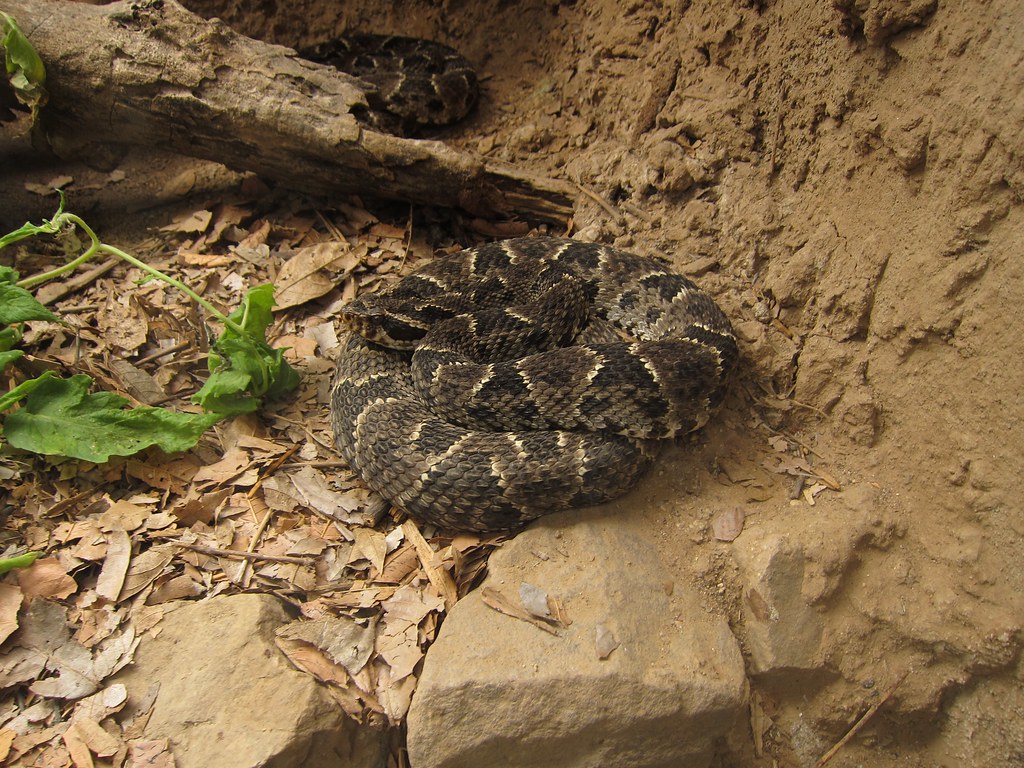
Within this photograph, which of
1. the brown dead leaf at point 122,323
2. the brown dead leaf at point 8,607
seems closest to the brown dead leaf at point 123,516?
the brown dead leaf at point 8,607

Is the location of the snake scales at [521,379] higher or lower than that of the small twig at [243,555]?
higher

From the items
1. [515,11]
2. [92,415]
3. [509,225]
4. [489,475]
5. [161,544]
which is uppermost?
[515,11]

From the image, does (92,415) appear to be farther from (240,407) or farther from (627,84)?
(627,84)

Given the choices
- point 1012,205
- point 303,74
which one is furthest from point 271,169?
point 1012,205

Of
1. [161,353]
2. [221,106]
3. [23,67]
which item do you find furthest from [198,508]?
[23,67]

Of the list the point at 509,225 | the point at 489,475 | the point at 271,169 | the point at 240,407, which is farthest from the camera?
the point at 509,225

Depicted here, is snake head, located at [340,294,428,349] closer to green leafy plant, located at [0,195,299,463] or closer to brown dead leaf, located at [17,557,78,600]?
green leafy plant, located at [0,195,299,463]

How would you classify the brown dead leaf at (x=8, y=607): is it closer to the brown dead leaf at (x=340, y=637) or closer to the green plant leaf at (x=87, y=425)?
the green plant leaf at (x=87, y=425)
